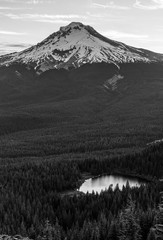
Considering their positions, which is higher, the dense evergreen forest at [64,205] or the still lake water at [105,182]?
the dense evergreen forest at [64,205]

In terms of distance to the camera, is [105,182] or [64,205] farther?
[105,182]

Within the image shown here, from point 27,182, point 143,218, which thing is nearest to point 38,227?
point 143,218

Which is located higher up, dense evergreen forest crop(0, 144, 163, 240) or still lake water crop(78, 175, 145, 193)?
dense evergreen forest crop(0, 144, 163, 240)

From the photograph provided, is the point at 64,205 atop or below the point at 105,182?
atop

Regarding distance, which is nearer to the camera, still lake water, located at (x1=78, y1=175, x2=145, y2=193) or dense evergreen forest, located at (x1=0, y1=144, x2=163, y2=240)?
dense evergreen forest, located at (x1=0, y1=144, x2=163, y2=240)

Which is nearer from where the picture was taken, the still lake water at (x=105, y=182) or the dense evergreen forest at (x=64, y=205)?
the dense evergreen forest at (x=64, y=205)
